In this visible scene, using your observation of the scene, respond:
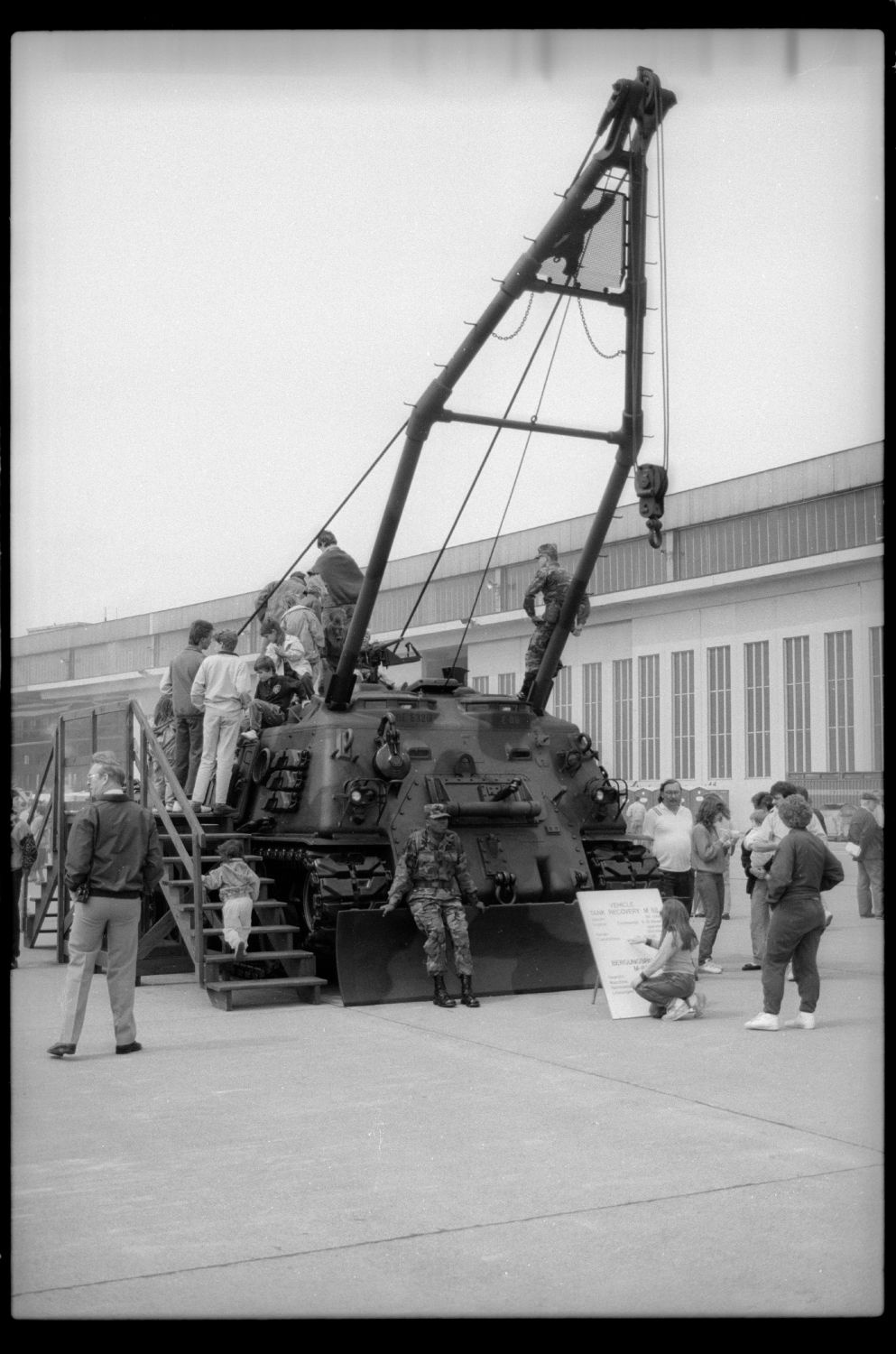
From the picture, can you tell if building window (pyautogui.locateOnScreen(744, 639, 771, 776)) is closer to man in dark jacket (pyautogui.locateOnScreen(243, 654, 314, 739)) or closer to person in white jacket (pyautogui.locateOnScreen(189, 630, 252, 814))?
man in dark jacket (pyautogui.locateOnScreen(243, 654, 314, 739))

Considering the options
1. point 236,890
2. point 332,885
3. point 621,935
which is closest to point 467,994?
point 621,935

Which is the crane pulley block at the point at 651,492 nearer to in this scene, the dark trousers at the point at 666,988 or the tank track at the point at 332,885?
the dark trousers at the point at 666,988

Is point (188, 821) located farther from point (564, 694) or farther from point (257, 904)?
point (564, 694)

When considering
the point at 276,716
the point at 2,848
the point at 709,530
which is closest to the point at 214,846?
the point at 276,716

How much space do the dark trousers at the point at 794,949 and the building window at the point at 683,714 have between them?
1565 cm

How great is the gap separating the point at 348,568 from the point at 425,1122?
25.6 feet

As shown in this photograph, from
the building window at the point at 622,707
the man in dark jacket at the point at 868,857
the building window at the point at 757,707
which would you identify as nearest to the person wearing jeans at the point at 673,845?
the man in dark jacket at the point at 868,857

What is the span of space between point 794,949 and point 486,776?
3.91 meters

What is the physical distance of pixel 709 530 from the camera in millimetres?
25141

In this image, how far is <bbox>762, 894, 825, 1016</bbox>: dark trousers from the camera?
30.2 feet

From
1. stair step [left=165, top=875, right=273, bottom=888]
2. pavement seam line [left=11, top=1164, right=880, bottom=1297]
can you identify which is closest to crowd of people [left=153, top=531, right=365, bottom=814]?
stair step [left=165, top=875, right=273, bottom=888]

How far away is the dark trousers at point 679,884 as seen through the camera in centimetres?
1297

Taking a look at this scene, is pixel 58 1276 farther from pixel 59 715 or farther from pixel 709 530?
pixel 709 530

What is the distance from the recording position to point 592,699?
2719 centimetres
